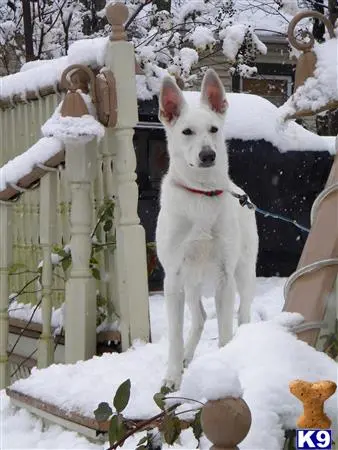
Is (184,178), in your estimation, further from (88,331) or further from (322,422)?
(322,422)

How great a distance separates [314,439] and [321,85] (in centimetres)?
77

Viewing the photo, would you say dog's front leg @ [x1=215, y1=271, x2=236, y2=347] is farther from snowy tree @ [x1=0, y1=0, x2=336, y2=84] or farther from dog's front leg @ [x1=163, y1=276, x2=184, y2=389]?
snowy tree @ [x1=0, y1=0, x2=336, y2=84]

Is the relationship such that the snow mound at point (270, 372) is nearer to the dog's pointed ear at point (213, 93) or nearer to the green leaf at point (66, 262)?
the dog's pointed ear at point (213, 93)

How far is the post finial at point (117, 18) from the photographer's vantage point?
432cm

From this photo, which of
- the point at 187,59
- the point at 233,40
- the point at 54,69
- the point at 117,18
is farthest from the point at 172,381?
the point at 233,40

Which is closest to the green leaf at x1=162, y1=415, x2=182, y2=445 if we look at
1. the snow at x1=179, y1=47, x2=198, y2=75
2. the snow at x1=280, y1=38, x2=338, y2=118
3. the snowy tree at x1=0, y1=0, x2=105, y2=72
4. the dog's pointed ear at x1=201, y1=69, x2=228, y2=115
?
the snow at x1=280, y1=38, x2=338, y2=118

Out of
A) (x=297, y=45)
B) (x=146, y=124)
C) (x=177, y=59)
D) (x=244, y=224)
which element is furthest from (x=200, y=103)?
(x=177, y=59)

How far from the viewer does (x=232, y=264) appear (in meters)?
3.85

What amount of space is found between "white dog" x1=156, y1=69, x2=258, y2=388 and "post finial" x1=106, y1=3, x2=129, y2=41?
2.24 ft

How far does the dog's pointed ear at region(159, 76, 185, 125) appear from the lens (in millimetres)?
3877

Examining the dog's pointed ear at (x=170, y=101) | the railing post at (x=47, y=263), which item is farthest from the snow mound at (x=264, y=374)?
the railing post at (x=47, y=263)

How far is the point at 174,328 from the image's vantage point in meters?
3.83

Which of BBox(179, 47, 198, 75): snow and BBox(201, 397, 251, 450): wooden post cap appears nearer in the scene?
BBox(201, 397, 251, 450): wooden post cap

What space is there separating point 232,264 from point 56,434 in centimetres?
113
